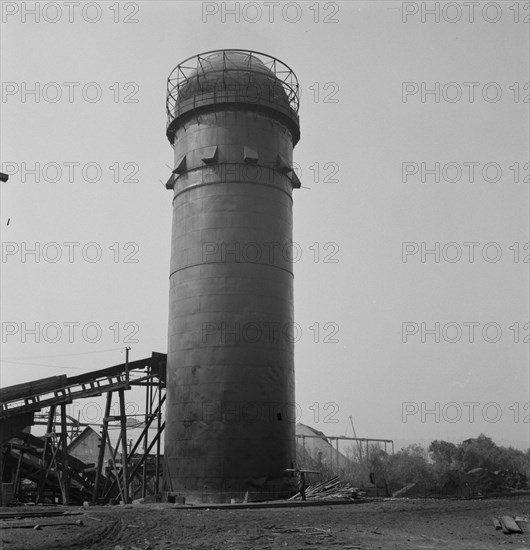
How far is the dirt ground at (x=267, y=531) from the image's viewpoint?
12.5 meters

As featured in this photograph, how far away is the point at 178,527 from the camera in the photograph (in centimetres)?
1484

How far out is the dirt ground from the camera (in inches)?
492

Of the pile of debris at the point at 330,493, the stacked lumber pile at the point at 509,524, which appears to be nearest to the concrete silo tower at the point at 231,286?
the pile of debris at the point at 330,493

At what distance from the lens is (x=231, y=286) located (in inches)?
930

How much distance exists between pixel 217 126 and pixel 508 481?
28.7m

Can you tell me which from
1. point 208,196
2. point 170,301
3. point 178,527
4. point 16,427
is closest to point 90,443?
point 16,427

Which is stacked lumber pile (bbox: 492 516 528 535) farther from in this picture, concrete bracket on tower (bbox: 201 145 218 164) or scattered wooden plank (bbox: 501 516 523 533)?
concrete bracket on tower (bbox: 201 145 218 164)

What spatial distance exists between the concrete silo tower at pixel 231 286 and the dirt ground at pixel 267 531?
435cm

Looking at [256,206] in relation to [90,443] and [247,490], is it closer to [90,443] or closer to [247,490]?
[247,490]

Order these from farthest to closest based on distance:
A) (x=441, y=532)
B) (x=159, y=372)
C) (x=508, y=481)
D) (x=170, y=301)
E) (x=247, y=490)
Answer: (x=508, y=481) < (x=159, y=372) < (x=170, y=301) < (x=247, y=490) < (x=441, y=532)

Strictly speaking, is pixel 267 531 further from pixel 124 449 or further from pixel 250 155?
pixel 250 155

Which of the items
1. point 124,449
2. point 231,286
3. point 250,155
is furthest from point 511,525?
point 250,155

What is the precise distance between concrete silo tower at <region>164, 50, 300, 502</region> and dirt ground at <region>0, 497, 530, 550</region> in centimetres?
435

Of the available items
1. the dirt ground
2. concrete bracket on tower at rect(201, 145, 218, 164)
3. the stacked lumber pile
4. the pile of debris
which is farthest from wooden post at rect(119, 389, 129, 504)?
the stacked lumber pile
